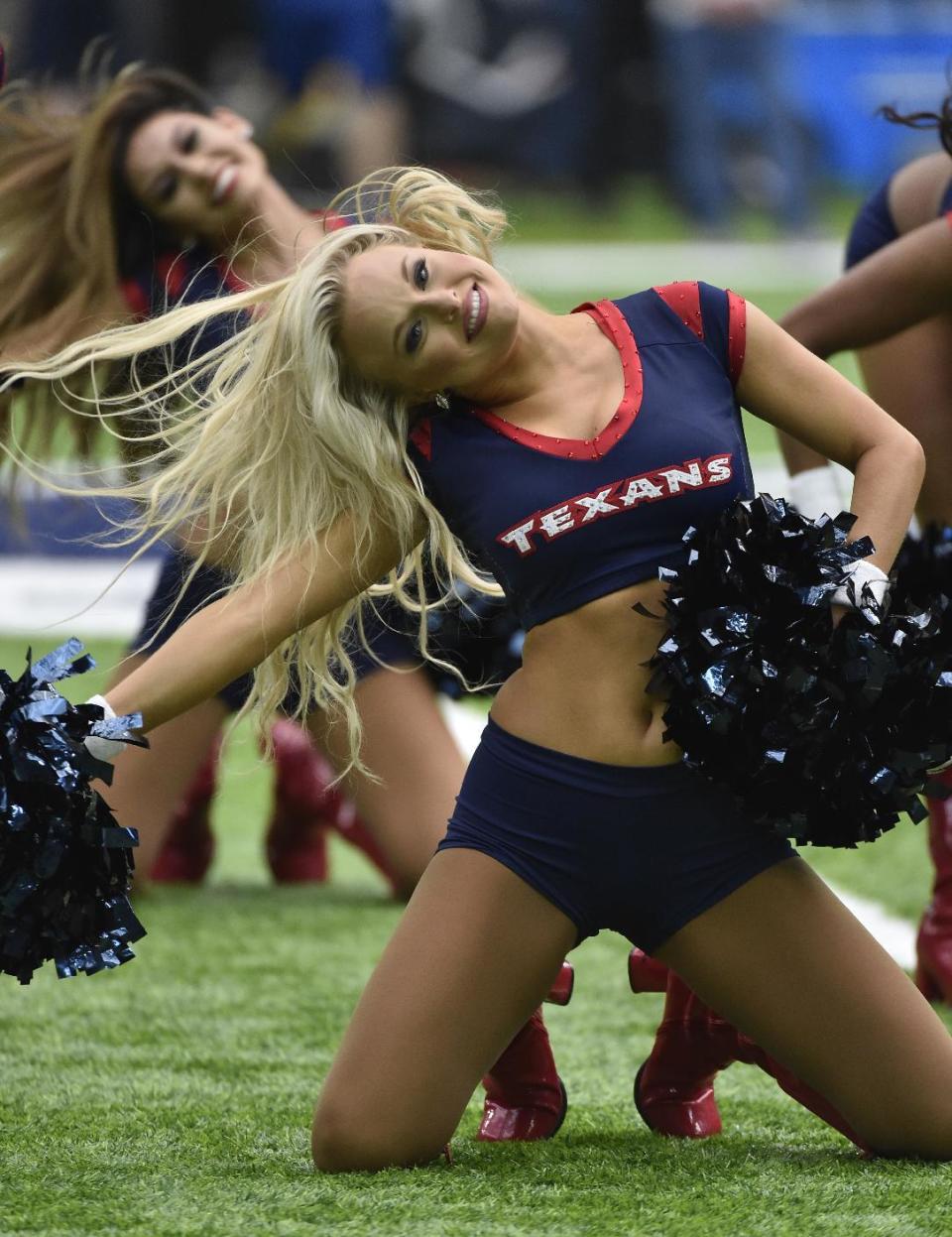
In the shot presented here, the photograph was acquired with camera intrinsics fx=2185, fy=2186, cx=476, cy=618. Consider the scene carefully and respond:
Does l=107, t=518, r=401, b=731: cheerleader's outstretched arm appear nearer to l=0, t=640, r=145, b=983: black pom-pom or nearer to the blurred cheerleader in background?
l=0, t=640, r=145, b=983: black pom-pom

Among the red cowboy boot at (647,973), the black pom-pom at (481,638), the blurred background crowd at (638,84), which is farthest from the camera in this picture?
the blurred background crowd at (638,84)

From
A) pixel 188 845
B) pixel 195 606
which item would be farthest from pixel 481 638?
pixel 188 845

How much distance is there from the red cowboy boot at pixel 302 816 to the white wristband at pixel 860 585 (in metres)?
2.27

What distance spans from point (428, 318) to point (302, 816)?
2.57 m

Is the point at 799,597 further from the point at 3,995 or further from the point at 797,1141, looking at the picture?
the point at 3,995

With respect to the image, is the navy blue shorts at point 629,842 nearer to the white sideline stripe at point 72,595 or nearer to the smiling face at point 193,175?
the smiling face at point 193,175

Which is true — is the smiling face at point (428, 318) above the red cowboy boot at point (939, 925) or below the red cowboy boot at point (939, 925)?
above

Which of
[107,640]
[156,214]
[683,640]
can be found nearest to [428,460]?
[683,640]

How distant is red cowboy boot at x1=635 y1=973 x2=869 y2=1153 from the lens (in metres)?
3.19

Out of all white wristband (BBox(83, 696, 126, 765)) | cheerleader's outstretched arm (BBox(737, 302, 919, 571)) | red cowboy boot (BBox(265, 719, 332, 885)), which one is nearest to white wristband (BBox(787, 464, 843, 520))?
cheerleader's outstretched arm (BBox(737, 302, 919, 571))

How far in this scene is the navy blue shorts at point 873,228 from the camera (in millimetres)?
4094

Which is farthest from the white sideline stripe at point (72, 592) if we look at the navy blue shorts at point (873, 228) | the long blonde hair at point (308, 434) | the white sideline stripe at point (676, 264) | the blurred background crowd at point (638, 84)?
the blurred background crowd at point (638, 84)

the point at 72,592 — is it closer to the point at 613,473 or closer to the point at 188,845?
the point at 188,845

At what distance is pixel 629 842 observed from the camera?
290 centimetres
